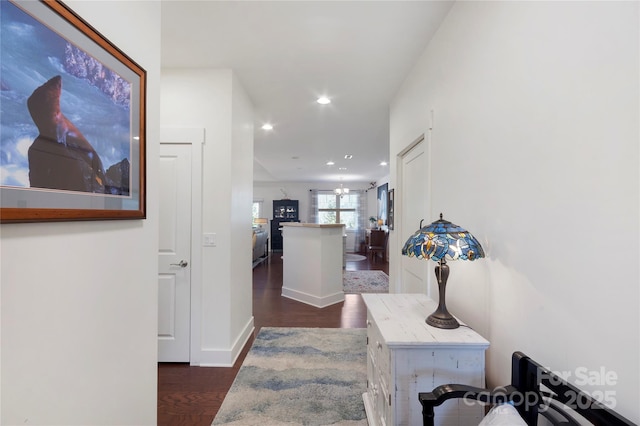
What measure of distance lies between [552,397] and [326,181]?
893 centimetres

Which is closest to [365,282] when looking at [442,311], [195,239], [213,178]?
[195,239]

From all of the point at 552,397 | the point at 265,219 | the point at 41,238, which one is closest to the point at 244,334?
the point at 41,238

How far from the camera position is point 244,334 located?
103 inches

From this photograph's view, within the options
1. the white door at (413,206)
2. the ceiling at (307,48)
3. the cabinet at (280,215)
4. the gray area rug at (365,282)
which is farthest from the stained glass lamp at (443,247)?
the cabinet at (280,215)

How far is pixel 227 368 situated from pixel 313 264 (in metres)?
1.91

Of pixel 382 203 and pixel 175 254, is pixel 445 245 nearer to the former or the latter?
pixel 175 254

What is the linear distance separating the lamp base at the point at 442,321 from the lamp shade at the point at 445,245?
1.03 ft

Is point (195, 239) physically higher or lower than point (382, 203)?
lower

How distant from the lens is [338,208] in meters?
9.73

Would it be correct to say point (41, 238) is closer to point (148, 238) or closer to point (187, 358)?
point (148, 238)

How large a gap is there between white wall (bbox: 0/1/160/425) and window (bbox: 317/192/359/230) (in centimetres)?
853

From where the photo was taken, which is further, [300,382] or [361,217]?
[361,217]

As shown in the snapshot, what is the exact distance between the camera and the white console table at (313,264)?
383 cm

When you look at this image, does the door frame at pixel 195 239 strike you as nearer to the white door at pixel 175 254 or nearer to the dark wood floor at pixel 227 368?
the white door at pixel 175 254
